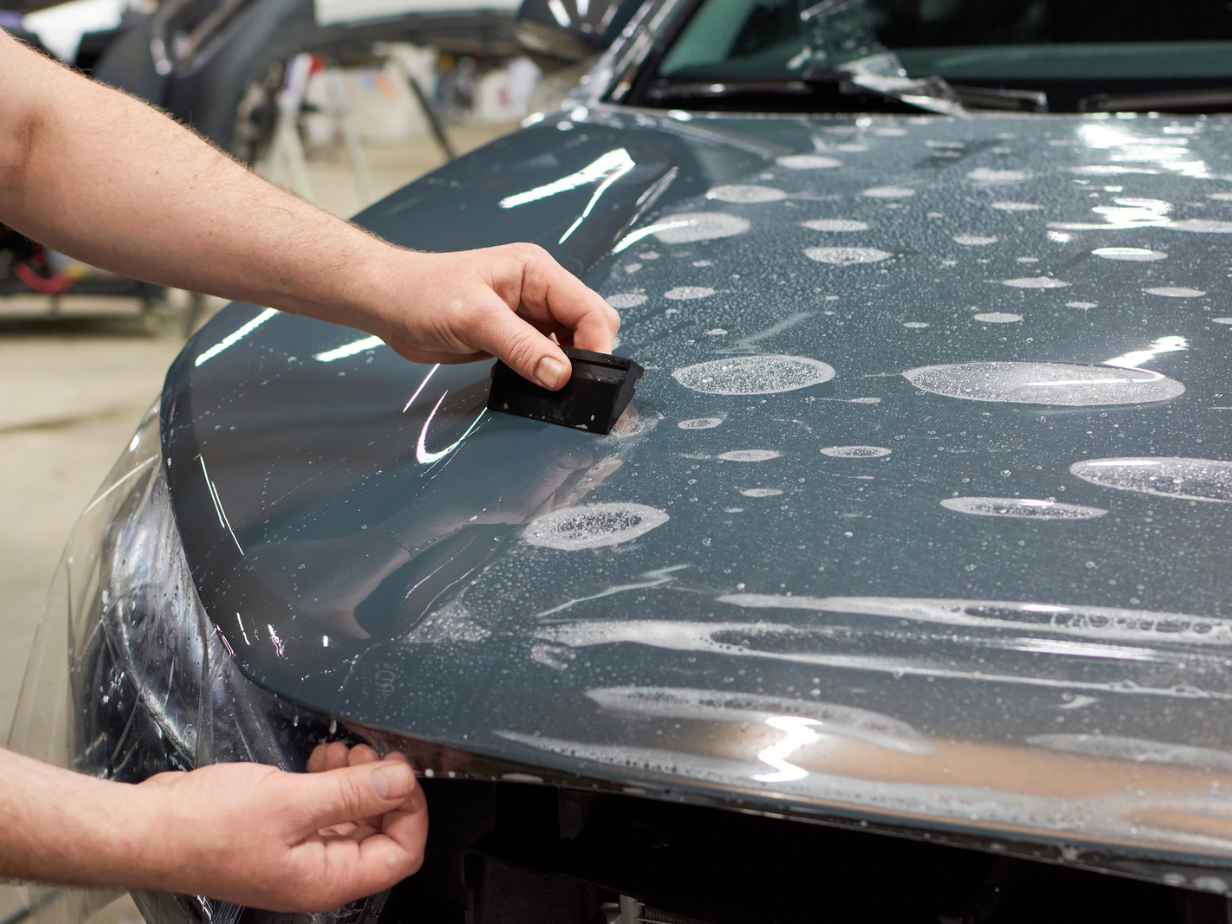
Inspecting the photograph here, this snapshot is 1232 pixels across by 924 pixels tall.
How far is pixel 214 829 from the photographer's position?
62 centimetres

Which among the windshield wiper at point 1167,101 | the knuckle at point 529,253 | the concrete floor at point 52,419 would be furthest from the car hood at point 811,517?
the concrete floor at point 52,419

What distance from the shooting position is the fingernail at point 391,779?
620 millimetres

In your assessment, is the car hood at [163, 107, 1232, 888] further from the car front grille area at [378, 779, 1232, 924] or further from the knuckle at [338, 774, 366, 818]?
the car front grille area at [378, 779, 1232, 924]

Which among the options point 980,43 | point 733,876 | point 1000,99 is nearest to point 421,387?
point 733,876

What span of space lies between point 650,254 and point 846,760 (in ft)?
2.15

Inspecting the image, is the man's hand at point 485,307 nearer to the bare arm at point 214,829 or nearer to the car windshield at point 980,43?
the bare arm at point 214,829

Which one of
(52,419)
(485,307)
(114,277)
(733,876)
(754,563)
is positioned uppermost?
(485,307)

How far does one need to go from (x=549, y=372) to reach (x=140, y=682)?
42 centimetres

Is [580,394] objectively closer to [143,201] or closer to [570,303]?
[570,303]

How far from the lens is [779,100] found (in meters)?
1.50

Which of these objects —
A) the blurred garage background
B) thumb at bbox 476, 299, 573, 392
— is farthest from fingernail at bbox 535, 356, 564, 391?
the blurred garage background

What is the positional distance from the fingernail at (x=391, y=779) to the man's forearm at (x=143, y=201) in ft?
1.65

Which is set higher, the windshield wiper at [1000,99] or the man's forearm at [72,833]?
the windshield wiper at [1000,99]

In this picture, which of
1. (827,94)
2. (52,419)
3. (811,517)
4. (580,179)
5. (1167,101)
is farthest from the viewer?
(52,419)
